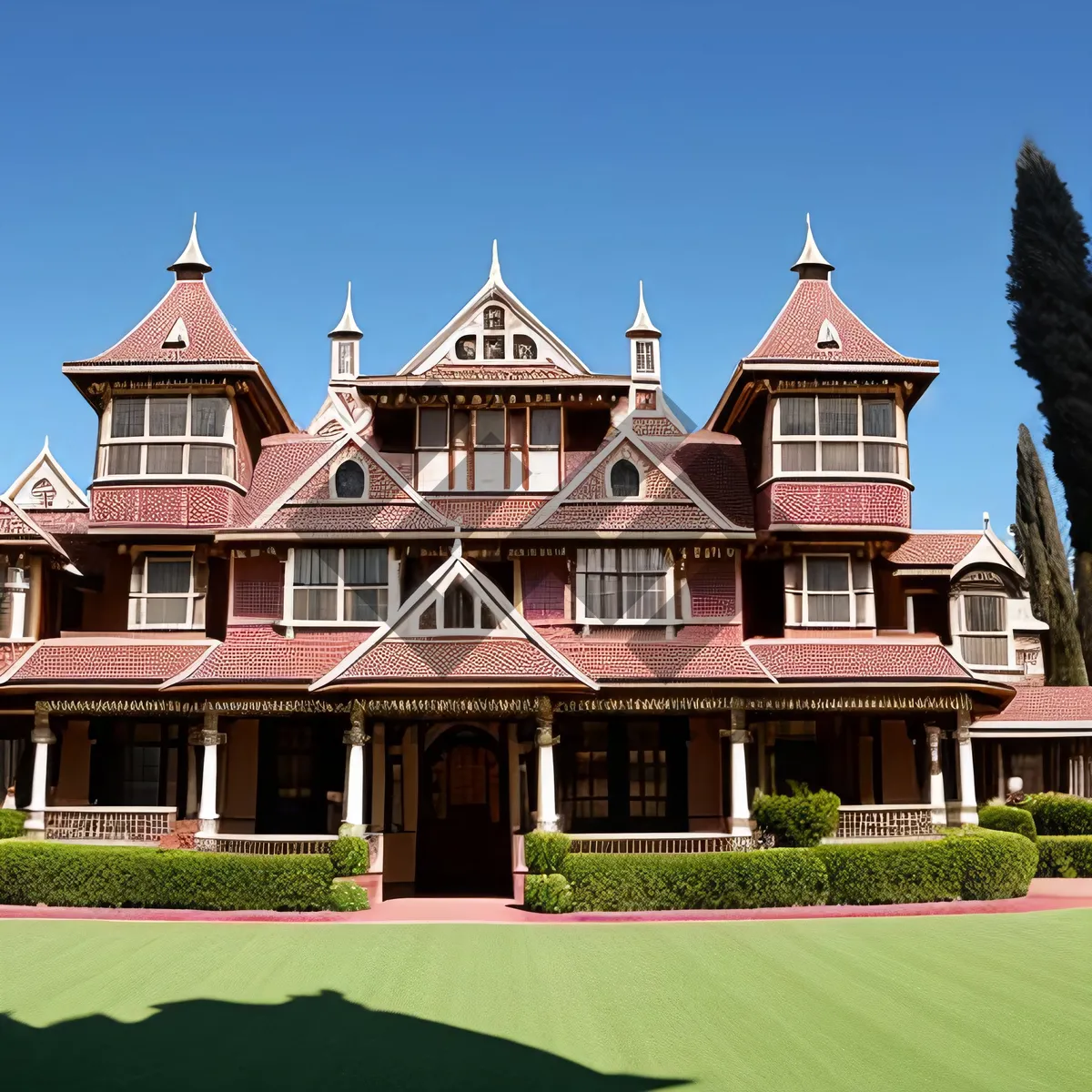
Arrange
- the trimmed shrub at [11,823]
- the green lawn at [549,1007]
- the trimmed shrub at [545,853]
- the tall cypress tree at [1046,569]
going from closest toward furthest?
the green lawn at [549,1007] → the trimmed shrub at [545,853] → the trimmed shrub at [11,823] → the tall cypress tree at [1046,569]

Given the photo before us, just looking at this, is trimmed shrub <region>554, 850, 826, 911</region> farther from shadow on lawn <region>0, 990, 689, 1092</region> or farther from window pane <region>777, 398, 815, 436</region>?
window pane <region>777, 398, 815, 436</region>

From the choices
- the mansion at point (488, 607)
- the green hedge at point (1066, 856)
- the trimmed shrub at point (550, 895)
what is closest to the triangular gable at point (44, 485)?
the mansion at point (488, 607)

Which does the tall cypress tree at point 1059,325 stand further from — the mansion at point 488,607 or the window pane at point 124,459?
the window pane at point 124,459

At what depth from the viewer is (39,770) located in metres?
26.4

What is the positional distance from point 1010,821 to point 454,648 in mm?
13804

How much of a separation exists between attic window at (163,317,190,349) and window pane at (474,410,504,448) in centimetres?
727

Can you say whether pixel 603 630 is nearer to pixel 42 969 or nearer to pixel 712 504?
pixel 712 504

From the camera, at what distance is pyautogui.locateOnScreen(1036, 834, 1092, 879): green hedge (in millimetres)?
28109

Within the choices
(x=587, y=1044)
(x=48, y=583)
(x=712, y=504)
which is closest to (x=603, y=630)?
(x=712, y=504)

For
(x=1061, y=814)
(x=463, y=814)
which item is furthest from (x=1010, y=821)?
(x=463, y=814)

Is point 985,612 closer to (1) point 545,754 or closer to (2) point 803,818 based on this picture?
(2) point 803,818

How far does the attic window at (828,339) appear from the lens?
29.7m

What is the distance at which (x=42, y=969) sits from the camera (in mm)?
17000

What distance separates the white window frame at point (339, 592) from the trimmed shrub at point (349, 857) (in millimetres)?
6205
